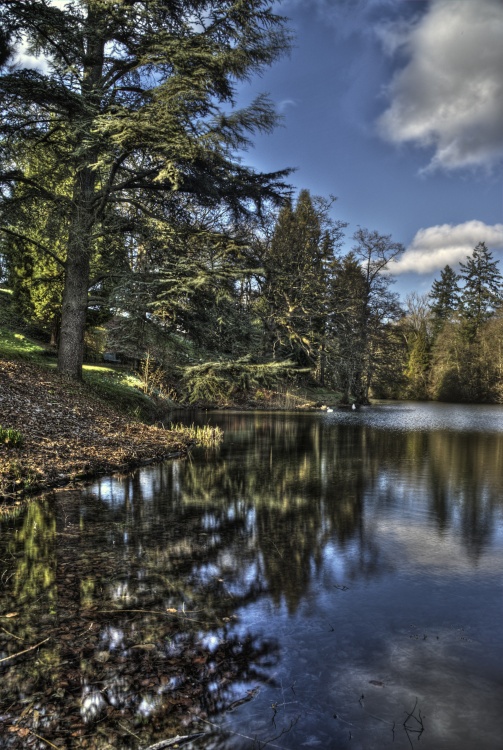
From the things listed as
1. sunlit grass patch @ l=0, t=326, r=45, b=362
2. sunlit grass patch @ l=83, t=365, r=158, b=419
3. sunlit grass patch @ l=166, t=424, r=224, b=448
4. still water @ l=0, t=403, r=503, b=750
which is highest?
sunlit grass patch @ l=0, t=326, r=45, b=362

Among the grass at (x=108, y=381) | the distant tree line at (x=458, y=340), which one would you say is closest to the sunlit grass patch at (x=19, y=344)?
the grass at (x=108, y=381)

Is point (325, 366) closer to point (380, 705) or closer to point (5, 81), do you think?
point (5, 81)

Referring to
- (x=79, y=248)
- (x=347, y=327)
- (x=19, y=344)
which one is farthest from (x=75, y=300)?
(x=347, y=327)

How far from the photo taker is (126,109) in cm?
1204

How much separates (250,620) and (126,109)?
1144 centimetres

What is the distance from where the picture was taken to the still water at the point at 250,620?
3.04 metres

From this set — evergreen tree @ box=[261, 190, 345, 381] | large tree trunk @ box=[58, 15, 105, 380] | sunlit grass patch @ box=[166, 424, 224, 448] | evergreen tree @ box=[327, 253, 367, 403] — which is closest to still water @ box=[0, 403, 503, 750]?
sunlit grass patch @ box=[166, 424, 224, 448]

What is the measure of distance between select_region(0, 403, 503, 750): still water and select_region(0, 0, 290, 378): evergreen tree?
304 inches

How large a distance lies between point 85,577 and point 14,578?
0.65m

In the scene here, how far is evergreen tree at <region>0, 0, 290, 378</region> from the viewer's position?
468 inches

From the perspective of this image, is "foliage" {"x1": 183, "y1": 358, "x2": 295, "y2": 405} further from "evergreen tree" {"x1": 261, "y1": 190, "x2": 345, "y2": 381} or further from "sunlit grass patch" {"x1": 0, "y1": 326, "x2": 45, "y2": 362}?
"evergreen tree" {"x1": 261, "y1": 190, "x2": 345, "y2": 381}

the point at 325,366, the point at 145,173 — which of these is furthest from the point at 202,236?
the point at 325,366

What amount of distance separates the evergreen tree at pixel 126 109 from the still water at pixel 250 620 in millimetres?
7713

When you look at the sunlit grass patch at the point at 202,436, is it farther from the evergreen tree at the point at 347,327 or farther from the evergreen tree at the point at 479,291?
the evergreen tree at the point at 479,291
